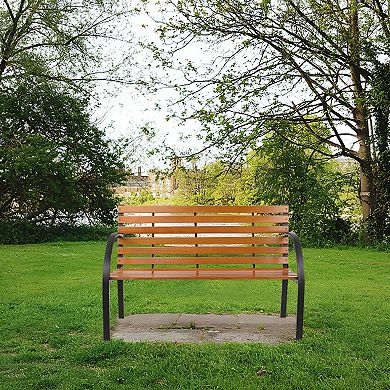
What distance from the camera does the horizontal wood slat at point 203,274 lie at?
15.9 ft

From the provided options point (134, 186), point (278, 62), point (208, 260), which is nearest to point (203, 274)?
point (208, 260)

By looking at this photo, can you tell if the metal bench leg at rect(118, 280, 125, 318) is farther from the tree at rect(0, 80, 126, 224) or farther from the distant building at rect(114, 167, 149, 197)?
the distant building at rect(114, 167, 149, 197)

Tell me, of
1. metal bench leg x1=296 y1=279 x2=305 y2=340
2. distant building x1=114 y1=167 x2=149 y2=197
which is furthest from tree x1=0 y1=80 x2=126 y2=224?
metal bench leg x1=296 y1=279 x2=305 y2=340

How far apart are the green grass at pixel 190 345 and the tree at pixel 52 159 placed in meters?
7.02

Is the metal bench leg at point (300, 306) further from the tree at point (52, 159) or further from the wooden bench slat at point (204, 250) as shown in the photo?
the tree at point (52, 159)

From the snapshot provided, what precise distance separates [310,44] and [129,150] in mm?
6319

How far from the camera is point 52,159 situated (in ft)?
51.0

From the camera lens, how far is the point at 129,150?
56.9 feet

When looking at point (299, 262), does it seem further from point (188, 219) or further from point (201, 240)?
point (188, 219)

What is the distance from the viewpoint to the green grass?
12.1ft

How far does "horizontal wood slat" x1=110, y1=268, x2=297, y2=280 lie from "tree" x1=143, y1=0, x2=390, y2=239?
8.71 m

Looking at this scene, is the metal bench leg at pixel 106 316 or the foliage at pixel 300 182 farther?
the foliage at pixel 300 182

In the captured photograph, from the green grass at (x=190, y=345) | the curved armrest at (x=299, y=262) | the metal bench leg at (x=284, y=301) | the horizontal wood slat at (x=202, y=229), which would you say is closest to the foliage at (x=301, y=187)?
the green grass at (x=190, y=345)

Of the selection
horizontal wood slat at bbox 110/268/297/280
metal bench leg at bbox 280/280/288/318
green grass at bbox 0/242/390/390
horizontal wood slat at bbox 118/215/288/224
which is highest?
horizontal wood slat at bbox 118/215/288/224
